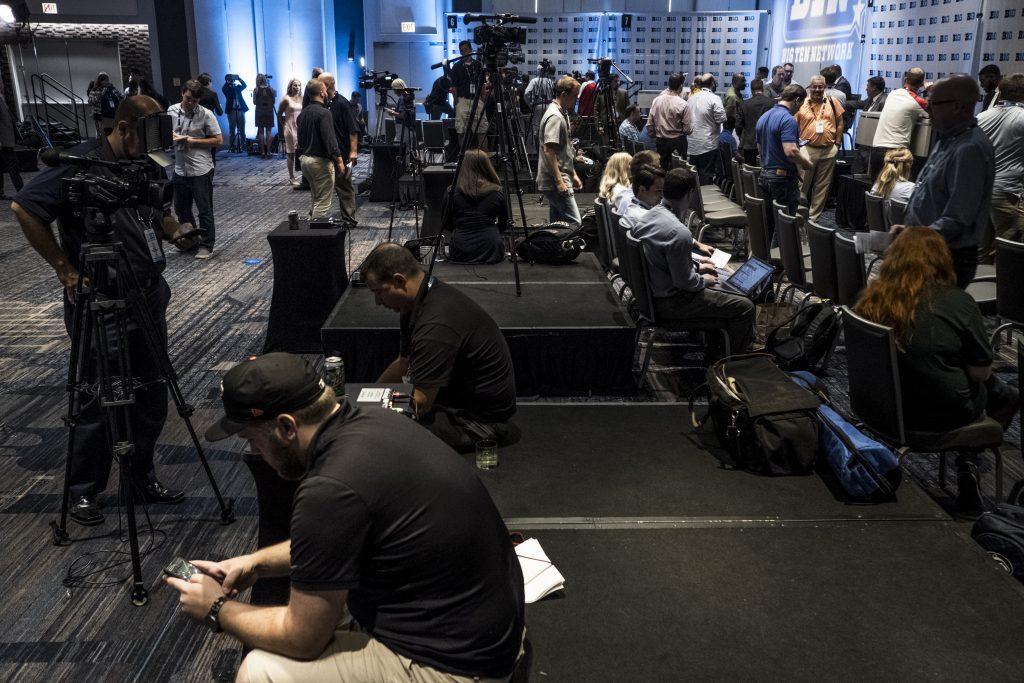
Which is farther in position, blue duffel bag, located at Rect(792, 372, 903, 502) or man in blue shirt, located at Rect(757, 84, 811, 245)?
man in blue shirt, located at Rect(757, 84, 811, 245)

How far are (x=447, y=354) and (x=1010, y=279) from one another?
3.02 meters

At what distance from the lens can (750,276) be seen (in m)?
5.08

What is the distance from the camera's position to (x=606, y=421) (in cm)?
379

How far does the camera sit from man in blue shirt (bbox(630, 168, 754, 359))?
463 cm

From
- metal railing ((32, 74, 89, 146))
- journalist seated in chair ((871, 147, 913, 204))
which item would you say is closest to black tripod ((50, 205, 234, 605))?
journalist seated in chair ((871, 147, 913, 204))

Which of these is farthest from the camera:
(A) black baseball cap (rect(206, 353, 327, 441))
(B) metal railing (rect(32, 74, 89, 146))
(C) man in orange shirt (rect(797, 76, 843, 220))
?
(B) metal railing (rect(32, 74, 89, 146))

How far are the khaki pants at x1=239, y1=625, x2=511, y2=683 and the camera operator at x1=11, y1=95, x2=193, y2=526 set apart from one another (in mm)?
1607

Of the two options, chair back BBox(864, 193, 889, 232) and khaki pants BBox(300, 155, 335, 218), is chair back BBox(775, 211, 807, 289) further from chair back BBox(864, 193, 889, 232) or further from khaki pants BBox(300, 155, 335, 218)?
khaki pants BBox(300, 155, 335, 218)

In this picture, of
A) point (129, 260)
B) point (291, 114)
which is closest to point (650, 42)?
point (291, 114)

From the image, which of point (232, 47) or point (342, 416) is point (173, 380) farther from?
point (232, 47)

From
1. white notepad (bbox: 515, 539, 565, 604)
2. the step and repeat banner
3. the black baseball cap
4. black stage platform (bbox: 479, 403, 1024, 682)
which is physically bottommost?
black stage platform (bbox: 479, 403, 1024, 682)

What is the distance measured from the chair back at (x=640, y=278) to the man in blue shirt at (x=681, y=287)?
4 centimetres

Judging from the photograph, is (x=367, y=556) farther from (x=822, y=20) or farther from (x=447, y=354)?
(x=822, y=20)

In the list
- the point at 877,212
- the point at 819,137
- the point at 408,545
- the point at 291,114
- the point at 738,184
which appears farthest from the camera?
the point at 291,114
